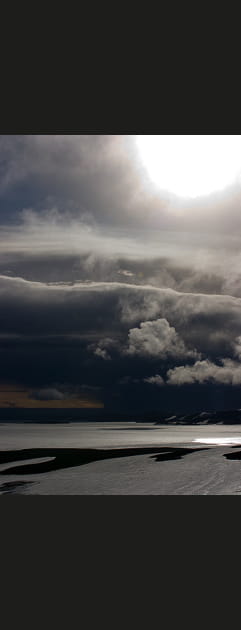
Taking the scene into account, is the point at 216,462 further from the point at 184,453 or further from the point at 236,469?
the point at 184,453

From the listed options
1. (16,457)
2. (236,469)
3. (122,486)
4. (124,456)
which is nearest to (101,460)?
(124,456)

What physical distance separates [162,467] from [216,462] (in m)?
5.96

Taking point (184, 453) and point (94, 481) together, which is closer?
point (94, 481)

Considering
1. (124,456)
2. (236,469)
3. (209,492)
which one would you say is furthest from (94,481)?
(124,456)

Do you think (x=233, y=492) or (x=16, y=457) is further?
(x=16, y=457)

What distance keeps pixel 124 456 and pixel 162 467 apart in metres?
10.2

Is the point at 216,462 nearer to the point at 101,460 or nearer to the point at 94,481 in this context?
the point at 101,460

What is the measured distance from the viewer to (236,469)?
37.8 metres

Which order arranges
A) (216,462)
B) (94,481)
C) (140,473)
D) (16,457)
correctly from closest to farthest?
(94,481)
(140,473)
(216,462)
(16,457)

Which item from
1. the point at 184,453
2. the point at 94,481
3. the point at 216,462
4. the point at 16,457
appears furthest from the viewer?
the point at 184,453

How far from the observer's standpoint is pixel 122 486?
96.6ft

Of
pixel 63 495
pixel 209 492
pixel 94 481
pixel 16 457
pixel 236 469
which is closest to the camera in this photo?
pixel 63 495

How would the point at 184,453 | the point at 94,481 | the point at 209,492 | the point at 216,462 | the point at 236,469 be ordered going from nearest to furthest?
1. the point at 209,492
2. the point at 94,481
3. the point at 236,469
4. the point at 216,462
5. the point at 184,453

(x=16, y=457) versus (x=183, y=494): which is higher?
(x=16, y=457)
